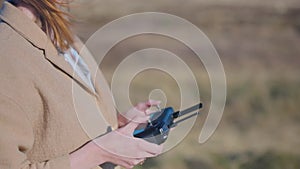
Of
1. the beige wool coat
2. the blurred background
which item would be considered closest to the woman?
the beige wool coat

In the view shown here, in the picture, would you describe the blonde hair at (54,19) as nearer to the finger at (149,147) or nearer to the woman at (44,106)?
the woman at (44,106)

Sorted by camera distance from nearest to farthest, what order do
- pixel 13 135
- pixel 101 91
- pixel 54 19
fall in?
pixel 13 135, pixel 54 19, pixel 101 91

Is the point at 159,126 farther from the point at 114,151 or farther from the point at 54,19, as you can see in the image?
the point at 54,19

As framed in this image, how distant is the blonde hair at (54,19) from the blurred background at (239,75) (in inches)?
8.8

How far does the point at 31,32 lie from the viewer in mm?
2617

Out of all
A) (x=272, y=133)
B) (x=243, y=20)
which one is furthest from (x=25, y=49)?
(x=243, y=20)

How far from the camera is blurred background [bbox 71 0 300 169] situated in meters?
10.1

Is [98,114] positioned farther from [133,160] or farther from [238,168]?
[238,168]

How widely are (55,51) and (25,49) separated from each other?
19 centimetres

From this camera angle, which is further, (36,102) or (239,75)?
(239,75)

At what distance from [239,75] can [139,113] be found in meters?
15.2

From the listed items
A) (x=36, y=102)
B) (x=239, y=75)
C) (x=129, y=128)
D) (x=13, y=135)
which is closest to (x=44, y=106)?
(x=36, y=102)

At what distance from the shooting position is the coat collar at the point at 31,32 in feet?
8.52

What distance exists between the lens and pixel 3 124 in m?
2.41
